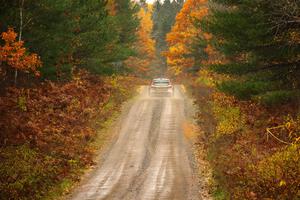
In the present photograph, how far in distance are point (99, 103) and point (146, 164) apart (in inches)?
462

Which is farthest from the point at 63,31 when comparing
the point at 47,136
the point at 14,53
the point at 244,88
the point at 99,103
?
the point at 244,88

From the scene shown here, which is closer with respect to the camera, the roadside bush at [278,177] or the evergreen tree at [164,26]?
the roadside bush at [278,177]

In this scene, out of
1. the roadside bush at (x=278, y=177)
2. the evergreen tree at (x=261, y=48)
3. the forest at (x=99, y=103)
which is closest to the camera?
the roadside bush at (x=278, y=177)

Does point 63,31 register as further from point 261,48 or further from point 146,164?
point 261,48

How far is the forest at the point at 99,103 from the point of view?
14195 mm

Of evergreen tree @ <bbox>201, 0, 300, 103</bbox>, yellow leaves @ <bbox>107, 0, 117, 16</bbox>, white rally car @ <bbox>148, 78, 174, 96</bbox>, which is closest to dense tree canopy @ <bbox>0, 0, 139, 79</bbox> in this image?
white rally car @ <bbox>148, 78, 174, 96</bbox>

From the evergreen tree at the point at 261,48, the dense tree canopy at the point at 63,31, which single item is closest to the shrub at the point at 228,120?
the evergreen tree at the point at 261,48

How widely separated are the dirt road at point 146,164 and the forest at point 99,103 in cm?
95

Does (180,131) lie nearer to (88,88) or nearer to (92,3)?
(88,88)

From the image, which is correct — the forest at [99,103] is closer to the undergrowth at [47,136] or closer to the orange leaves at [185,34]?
the undergrowth at [47,136]

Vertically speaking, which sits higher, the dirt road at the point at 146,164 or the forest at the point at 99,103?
the forest at the point at 99,103

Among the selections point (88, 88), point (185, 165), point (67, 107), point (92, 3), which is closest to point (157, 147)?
point (185, 165)

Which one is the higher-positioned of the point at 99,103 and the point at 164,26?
the point at 164,26

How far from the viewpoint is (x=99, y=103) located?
96.4 feet
